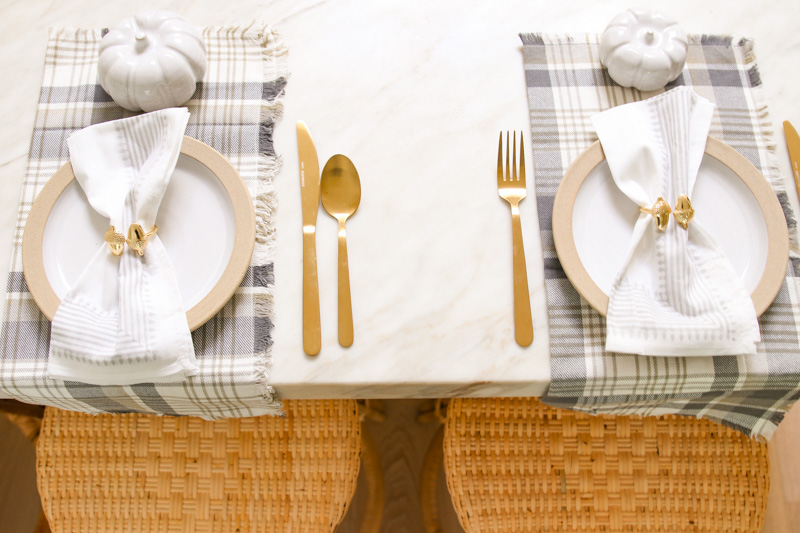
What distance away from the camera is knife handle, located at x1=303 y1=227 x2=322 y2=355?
64 cm

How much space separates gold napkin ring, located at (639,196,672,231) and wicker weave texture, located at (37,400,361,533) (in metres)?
0.52

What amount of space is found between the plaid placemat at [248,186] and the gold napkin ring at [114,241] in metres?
0.12

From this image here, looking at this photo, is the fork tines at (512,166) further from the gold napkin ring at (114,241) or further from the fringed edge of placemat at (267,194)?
the gold napkin ring at (114,241)

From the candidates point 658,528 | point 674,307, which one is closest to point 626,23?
point 674,307

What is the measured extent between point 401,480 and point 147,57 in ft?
3.28

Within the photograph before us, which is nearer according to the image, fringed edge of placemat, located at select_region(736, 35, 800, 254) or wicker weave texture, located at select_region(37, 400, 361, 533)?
fringed edge of placemat, located at select_region(736, 35, 800, 254)

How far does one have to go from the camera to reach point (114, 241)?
2.00 ft

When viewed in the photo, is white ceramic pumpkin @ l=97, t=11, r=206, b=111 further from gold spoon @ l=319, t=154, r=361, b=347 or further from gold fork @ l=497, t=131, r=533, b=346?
gold fork @ l=497, t=131, r=533, b=346

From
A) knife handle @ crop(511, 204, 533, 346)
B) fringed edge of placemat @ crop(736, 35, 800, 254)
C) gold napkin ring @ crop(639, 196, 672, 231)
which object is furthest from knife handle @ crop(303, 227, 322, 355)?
fringed edge of placemat @ crop(736, 35, 800, 254)

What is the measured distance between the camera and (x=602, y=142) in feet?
2.21

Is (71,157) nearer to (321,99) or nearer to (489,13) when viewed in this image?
(321,99)

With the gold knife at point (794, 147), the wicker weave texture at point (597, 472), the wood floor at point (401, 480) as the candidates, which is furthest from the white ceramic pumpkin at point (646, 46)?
the wood floor at point (401, 480)

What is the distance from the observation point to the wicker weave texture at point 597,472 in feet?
2.61

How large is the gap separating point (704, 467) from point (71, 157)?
90 cm
